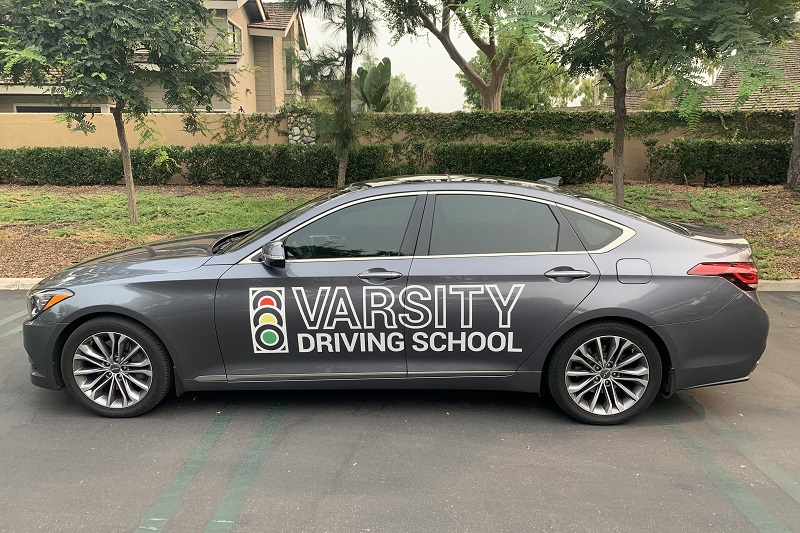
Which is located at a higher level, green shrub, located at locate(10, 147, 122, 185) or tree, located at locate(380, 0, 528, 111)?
tree, located at locate(380, 0, 528, 111)

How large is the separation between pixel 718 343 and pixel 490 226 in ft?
5.23

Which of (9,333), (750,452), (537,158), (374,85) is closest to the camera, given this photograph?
(750,452)

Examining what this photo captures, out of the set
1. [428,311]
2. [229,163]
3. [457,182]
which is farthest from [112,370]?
[229,163]

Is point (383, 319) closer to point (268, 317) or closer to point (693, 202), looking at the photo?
point (268, 317)

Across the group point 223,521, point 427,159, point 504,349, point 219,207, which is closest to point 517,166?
point 427,159

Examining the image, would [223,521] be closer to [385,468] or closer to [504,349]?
[385,468]

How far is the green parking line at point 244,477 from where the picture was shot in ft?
9.52

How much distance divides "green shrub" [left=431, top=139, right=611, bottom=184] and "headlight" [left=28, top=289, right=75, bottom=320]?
10770 millimetres

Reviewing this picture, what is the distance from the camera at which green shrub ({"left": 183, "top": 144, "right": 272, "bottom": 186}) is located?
1424 centimetres

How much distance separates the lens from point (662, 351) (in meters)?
3.83

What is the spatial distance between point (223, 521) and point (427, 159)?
40.2ft

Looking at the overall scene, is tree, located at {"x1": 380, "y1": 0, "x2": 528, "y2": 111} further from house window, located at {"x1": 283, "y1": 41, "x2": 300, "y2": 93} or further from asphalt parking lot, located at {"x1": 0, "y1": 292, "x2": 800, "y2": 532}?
asphalt parking lot, located at {"x1": 0, "y1": 292, "x2": 800, "y2": 532}

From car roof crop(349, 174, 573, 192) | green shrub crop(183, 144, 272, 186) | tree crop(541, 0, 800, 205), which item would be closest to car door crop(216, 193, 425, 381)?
car roof crop(349, 174, 573, 192)

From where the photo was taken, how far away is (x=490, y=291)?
12.3 ft
